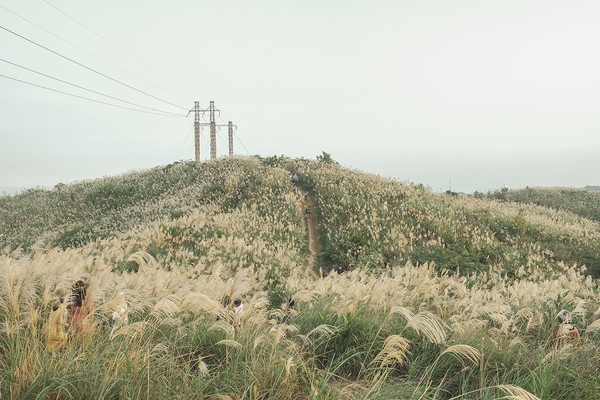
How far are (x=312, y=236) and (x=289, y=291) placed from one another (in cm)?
1149

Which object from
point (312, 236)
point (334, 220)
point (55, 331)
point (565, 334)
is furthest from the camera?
point (334, 220)

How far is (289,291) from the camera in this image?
754 centimetres

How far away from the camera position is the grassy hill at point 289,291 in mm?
2885

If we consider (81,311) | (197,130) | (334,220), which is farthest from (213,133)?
(81,311)

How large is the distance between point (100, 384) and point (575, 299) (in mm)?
7900

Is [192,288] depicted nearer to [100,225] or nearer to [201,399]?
[201,399]

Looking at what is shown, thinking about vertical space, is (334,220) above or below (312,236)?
above

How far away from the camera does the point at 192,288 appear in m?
5.14

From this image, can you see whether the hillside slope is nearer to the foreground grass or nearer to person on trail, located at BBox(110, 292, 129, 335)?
the foreground grass

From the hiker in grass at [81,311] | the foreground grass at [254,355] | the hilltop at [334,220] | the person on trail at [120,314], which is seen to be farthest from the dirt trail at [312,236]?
the person on trail at [120,314]

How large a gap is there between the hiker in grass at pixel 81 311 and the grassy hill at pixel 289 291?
4.6 inches

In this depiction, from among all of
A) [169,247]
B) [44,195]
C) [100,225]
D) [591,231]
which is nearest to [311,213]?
[169,247]

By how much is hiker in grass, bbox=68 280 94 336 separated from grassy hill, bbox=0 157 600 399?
117 mm

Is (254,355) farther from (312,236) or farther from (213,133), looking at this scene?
(213,133)
